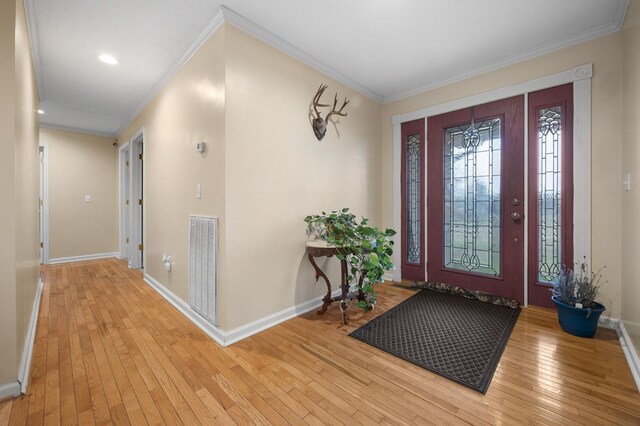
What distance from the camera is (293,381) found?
1.58 m

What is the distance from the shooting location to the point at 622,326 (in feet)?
6.70

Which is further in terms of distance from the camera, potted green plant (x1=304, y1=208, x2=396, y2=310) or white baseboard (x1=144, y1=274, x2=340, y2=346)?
potted green plant (x1=304, y1=208, x2=396, y2=310)

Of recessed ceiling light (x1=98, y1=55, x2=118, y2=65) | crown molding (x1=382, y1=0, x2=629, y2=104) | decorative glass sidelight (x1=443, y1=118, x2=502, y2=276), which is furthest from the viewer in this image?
decorative glass sidelight (x1=443, y1=118, x2=502, y2=276)

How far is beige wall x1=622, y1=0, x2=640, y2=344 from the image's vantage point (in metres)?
1.73

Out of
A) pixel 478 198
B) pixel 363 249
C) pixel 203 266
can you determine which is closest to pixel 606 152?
pixel 478 198

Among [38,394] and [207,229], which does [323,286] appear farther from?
[38,394]

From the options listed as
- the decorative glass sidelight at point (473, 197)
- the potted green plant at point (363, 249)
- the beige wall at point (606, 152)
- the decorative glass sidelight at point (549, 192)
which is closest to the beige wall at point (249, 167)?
the potted green plant at point (363, 249)

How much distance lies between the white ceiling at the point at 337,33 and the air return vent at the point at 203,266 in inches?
61.9

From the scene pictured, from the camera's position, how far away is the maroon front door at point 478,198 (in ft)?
8.80

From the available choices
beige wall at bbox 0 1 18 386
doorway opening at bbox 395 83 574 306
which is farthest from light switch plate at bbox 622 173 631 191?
beige wall at bbox 0 1 18 386

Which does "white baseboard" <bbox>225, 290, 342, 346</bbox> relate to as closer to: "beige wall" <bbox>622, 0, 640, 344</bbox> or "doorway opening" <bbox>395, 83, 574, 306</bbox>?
"doorway opening" <bbox>395, 83, 574, 306</bbox>

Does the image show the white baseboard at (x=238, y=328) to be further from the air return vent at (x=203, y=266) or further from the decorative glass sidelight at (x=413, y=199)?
the decorative glass sidelight at (x=413, y=199)

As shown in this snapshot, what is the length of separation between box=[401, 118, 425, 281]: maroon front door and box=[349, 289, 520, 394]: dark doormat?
59cm

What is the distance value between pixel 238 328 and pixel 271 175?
1250mm
